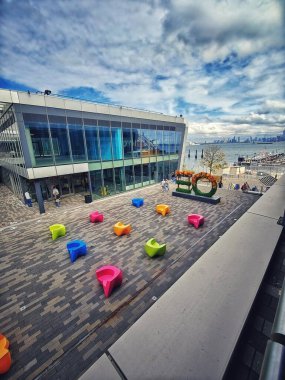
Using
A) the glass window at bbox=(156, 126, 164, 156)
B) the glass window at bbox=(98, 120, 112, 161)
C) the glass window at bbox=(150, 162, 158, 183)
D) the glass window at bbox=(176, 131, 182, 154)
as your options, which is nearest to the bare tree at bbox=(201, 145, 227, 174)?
the glass window at bbox=(176, 131, 182, 154)

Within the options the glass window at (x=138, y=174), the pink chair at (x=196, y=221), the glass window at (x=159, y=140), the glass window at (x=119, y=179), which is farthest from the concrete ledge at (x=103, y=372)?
the glass window at (x=159, y=140)

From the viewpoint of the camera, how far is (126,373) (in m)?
2.12

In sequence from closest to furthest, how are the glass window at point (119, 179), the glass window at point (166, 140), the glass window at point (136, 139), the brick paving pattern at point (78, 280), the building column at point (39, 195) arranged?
the brick paving pattern at point (78, 280)
the building column at point (39, 195)
the glass window at point (119, 179)
the glass window at point (136, 139)
the glass window at point (166, 140)

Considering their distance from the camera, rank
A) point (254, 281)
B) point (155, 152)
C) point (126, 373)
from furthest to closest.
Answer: point (155, 152)
point (254, 281)
point (126, 373)

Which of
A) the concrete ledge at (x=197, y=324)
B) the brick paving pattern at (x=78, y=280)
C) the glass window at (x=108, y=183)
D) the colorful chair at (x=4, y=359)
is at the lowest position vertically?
the brick paving pattern at (x=78, y=280)

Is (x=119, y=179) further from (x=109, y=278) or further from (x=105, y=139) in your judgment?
(x=109, y=278)

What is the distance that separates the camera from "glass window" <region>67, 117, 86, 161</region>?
17.2m

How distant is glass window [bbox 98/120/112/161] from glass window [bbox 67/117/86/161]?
2205 mm

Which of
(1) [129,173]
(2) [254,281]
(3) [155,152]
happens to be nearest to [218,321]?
(2) [254,281]

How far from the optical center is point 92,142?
1898cm

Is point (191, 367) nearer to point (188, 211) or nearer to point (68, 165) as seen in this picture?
point (188, 211)

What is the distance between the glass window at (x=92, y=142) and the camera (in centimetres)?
1853

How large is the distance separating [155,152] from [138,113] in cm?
606

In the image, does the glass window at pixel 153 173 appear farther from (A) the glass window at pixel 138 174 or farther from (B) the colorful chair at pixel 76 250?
(B) the colorful chair at pixel 76 250
